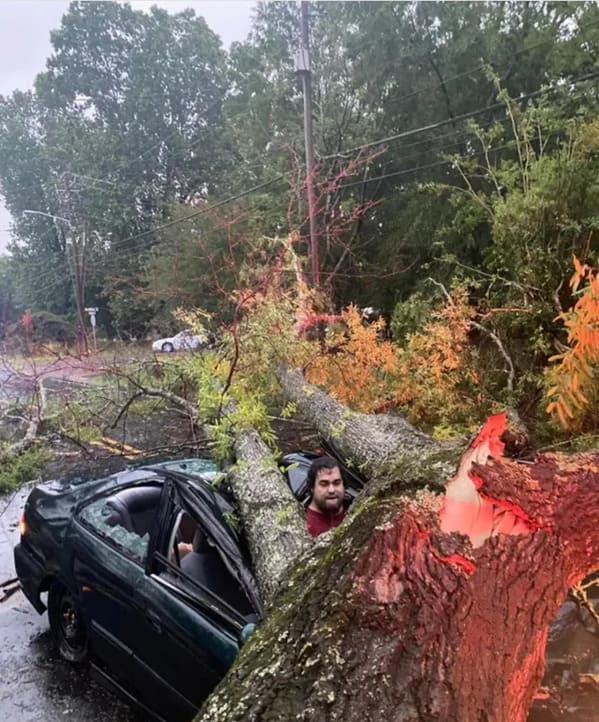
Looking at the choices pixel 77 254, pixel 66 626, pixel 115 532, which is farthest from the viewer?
pixel 77 254

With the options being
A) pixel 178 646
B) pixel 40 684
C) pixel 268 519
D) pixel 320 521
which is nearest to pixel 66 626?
pixel 40 684

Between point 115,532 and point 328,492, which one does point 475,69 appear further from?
point 115,532

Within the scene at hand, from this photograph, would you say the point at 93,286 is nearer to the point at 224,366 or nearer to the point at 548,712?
the point at 224,366

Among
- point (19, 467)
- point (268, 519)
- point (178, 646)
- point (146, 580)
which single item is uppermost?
point (268, 519)

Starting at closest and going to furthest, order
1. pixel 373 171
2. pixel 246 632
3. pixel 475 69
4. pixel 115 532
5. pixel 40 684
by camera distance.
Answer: pixel 246 632
pixel 115 532
pixel 40 684
pixel 475 69
pixel 373 171

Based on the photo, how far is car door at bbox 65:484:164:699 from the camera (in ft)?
9.27

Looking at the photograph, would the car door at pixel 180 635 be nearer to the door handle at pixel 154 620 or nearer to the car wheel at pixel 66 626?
the door handle at pixel 154 620

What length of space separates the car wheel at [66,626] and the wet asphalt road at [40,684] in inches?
3.3

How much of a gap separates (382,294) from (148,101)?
25951mm

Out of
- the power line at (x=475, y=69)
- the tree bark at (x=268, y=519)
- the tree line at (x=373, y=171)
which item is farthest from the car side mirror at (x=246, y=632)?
the power line at (x=475, y=69)

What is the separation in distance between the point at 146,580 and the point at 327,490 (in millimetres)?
1038

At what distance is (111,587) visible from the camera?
2.94m

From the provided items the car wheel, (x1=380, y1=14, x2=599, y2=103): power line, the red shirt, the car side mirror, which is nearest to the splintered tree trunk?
the car side mirror

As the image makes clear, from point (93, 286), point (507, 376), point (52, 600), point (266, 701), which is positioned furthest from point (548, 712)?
point (93, 286)
